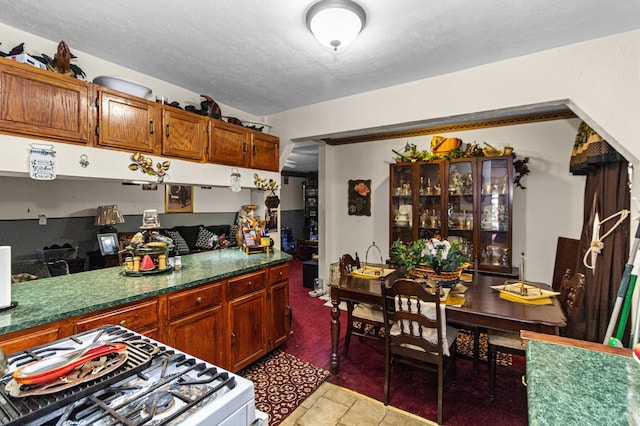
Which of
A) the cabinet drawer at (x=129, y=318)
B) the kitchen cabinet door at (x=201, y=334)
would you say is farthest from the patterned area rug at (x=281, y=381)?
the cabinet drawer at (x=129, y=318)

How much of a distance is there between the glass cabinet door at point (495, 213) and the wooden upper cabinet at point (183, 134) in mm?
3040

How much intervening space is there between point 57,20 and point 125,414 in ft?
7.73

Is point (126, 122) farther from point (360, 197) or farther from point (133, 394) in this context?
point (360, 197)

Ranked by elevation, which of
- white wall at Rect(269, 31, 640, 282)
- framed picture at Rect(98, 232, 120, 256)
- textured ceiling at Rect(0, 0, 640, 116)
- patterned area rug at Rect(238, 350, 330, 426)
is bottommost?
patterned area rug at Rect(238, 350, 330, 426)

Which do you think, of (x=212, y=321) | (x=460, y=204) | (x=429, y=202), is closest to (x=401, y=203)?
(x=429, y=202)

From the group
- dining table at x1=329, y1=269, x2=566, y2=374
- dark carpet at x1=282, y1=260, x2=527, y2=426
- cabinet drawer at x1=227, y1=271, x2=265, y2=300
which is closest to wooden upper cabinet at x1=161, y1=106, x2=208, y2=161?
cabinet drawer at x1=227, y1=271, x2=265, y2=300

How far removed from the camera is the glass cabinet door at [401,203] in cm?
404

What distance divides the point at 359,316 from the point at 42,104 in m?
2.67

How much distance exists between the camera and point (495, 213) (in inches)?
139

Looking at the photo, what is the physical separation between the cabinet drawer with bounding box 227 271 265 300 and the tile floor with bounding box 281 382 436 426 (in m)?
0.93

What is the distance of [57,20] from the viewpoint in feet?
6.22

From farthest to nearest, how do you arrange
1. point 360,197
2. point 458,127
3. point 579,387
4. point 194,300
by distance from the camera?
point 360,197
point 458,127
point 194,300
point 579,387

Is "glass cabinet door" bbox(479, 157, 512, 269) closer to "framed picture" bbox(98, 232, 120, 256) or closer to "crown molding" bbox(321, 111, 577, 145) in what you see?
"crown molding" bbox(321, 111, 577, 145)

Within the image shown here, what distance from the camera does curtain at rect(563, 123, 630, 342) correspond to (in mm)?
2322
